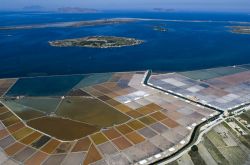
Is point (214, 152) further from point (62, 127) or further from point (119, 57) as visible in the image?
point (119, 57)

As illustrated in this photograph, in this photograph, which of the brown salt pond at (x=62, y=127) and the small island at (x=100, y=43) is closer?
the brown salt pond at (x=62, y=127)

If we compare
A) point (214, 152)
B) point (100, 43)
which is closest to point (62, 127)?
point (214, 152)

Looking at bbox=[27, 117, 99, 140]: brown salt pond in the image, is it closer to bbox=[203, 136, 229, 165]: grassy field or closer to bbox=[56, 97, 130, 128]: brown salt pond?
bbox=[56, 97, 130, 128]: brown salt pond

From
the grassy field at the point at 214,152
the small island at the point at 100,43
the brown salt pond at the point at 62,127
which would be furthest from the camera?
the small island at the point at 100,43

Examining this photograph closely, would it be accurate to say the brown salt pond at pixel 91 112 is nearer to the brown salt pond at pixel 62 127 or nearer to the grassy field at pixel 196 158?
the brown salt pond at pixel 62 127

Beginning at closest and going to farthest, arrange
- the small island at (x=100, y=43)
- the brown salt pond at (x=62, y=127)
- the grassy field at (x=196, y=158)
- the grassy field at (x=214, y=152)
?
the grassy field at (x=196, y=158)
the grassy field at (x=214, y=152)
the brown salt pond at (x=62, y=127)
the small island at (x=100, y=43)

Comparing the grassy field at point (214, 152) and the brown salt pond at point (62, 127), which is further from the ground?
the grassy field at point (214, 152)

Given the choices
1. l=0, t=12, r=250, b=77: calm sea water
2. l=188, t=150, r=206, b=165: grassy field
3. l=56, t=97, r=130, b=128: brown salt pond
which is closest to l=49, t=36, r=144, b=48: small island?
l=0, t=12, r=250, b=77: calm sea water

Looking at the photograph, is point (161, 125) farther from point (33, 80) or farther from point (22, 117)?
point (33, 80)

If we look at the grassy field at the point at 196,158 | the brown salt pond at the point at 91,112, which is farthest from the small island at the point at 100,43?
the grassy field at the point at 196,158
